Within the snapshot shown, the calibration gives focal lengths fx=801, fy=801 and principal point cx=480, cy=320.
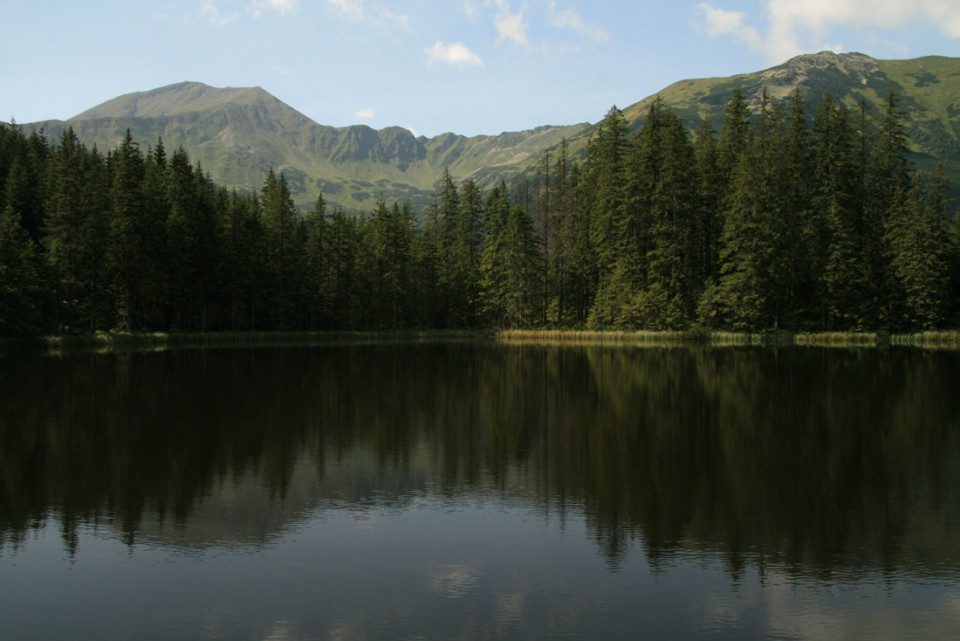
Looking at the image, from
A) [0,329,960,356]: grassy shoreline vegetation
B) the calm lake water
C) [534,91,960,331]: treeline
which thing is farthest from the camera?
[534,91,960,331]: treeline

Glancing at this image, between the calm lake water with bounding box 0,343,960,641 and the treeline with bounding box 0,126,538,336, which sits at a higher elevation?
the treeline with bounding box 0,126,538,336

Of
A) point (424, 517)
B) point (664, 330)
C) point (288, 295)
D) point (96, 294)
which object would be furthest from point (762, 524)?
point (288, 295)

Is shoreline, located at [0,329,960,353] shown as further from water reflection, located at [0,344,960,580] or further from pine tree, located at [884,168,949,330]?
water reflection, located at [0,344,960,580]

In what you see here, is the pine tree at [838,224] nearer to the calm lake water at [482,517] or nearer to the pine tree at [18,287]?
the calm lake water at [482,517]

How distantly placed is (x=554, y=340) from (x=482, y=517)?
78710mm

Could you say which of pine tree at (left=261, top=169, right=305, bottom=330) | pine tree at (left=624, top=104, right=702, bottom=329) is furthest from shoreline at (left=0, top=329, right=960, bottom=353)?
pine tree at (left=261, top=169, right=305, bottom=330)

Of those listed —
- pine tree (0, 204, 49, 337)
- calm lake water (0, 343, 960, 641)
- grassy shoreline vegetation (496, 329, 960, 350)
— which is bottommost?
calm lake water (0, 343, 960, 641)

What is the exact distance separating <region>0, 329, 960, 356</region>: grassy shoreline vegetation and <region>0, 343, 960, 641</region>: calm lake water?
40.5 metres

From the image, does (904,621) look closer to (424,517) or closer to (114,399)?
(424,517)

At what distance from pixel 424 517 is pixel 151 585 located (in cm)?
564

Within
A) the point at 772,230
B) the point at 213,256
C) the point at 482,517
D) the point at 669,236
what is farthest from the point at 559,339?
the point at 482,517

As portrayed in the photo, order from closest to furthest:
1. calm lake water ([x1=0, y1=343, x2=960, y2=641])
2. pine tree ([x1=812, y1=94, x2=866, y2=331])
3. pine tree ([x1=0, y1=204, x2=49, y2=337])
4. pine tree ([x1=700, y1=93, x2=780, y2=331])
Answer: calm lake water ([x1=0, y1=343, x2=960, y2=641]), pine tree ([x1=0, y1=204, x2=49, y2=337]), pine tree ([x1=700, y1=93, x2=780, y2=331]), pine tree ([x1=812, y1=94, x2=866, y2=331])

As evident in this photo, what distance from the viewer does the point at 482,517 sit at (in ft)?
54.1

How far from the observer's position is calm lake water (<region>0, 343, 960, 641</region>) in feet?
37.1
